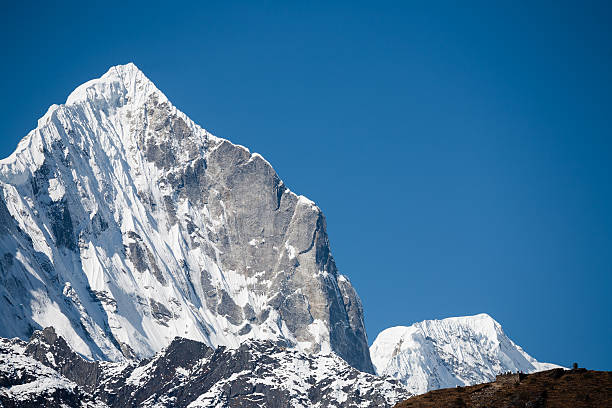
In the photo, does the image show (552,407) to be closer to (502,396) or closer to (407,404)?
(502,396)

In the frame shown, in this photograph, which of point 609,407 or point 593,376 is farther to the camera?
point 593,376

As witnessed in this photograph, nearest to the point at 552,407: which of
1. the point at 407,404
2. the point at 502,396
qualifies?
the point at 502,396

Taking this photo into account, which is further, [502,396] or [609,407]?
[502,396]

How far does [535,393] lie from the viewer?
113875 mm

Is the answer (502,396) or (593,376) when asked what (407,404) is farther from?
(593,376)

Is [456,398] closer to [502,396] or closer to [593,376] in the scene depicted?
[502,396]

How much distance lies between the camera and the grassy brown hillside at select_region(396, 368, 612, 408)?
11188 centimetres

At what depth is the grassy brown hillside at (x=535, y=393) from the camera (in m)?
112

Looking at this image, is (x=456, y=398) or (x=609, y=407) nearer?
(x=609, y=407)

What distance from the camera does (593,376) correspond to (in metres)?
117

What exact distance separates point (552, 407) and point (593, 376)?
28.8ft

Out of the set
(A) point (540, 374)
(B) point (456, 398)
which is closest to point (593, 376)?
(A) point (540, 374)

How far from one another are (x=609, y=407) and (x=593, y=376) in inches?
381

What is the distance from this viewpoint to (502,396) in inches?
→ 4523
